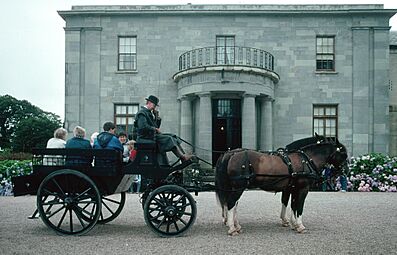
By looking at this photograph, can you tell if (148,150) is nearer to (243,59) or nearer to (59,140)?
(59,140)

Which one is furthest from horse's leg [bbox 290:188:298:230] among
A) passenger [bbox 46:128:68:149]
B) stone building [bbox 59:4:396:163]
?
stone building [bbox 59:4:396:163]

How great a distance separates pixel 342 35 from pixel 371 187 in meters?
9.40

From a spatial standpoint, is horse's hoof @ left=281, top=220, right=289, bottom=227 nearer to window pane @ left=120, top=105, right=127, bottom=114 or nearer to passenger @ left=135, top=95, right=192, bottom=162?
passenger @ left=135, top=95, right=192, bottom=162

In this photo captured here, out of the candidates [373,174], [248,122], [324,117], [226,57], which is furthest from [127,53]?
[373,174]

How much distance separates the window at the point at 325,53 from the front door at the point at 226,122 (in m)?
5.11

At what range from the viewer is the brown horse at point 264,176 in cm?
745

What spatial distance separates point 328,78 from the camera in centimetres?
2231

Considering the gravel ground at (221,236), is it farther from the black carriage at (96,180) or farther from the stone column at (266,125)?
the stone column at (266,125)

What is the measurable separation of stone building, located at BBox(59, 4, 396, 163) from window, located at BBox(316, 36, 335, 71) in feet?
0.18

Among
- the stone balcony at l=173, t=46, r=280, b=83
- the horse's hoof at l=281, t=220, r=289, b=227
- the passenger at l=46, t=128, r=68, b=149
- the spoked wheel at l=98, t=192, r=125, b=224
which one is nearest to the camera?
the horse's hoof at l=281, t=220, r=289, b=227

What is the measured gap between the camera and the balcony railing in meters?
21.4

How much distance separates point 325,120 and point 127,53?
1130 cm

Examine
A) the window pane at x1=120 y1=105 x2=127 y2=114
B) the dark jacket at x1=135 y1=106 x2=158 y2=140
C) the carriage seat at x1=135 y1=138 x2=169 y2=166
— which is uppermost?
the window pane at x1=120 y1=105 x2=127 y2=114

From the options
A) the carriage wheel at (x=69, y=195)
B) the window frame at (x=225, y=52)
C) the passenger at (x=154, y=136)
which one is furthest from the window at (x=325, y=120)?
the carriage wheel at (x=69, y=195)
